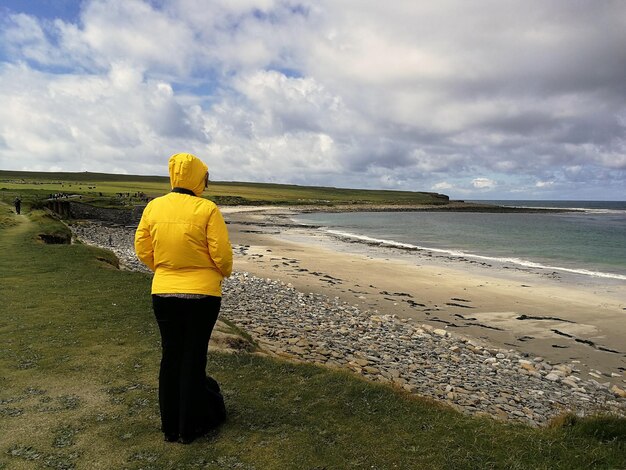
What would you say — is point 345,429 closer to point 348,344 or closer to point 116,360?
point 116,360

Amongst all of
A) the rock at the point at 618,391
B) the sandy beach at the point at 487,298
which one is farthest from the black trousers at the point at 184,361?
the sandy beach at the point at 487,298

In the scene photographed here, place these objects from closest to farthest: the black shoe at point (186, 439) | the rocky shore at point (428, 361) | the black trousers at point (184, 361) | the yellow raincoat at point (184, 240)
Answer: the yellow raincoat at point (184, 240)
the black trousers at point (184, 361)
the black shoe at point (186, 439)
the rocky shore at point (428, 361)

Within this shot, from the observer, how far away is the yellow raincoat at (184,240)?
202 inches

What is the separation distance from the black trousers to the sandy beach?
11890 millimetres

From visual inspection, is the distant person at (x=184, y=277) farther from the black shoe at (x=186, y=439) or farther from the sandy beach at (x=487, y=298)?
the sandy beach at (x=487, y=298)

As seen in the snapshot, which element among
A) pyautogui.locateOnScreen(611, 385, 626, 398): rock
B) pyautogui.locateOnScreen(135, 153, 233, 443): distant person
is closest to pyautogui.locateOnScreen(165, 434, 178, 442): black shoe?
pyautogui.locateOnScreen(135, 153, 233, 443): distant person

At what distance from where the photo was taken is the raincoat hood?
5328 mm

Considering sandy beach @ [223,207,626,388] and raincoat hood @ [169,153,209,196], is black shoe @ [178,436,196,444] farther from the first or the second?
sandy beach @ [223,207,626,388]

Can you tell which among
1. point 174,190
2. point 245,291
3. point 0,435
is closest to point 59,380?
point 0,435

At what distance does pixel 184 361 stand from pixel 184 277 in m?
1.13

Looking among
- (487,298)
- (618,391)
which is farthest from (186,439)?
(487,298)

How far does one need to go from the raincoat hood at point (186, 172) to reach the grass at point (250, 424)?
10.7 ft

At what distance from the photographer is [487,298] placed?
22.1 metres

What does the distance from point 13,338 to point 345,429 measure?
756cm
